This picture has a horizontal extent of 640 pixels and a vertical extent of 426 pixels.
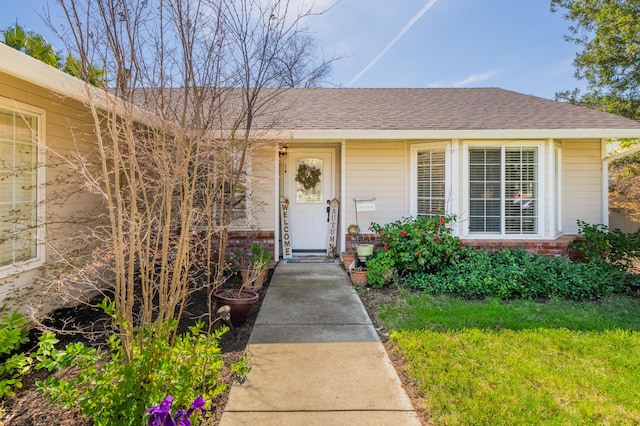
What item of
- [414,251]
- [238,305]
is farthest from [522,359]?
[238,305]

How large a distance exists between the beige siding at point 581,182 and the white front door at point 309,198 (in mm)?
4607

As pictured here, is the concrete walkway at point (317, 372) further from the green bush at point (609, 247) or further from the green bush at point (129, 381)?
the green bush at point (609, 247)

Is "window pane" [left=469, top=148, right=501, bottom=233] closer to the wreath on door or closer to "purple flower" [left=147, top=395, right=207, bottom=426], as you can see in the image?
the wreath on door

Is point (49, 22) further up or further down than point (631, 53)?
further down

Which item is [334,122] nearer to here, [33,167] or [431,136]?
[431,136]

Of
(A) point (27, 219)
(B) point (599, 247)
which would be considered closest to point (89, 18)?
(A) point (27, 219)

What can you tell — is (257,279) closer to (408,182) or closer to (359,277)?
(359,277)

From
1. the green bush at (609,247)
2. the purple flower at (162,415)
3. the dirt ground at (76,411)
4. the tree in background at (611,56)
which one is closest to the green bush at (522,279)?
the green bush at (609,247)

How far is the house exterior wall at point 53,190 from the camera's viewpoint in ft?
12.1

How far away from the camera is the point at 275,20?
162 inches

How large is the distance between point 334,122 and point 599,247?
5158 millimetres

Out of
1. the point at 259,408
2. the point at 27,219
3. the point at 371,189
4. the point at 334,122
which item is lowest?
the point at 259,408

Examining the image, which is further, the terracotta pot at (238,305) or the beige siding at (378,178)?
the beige siding at (378,178)

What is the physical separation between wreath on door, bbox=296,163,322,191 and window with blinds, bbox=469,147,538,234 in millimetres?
3080
